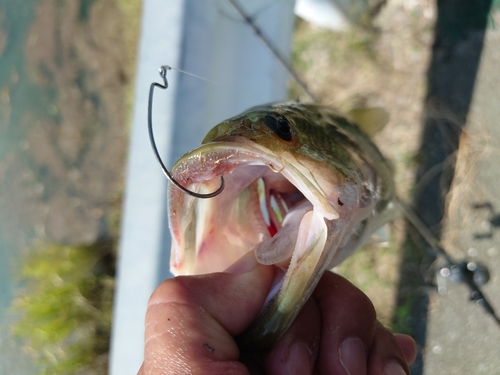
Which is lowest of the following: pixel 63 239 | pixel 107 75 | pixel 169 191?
pixel 63 239

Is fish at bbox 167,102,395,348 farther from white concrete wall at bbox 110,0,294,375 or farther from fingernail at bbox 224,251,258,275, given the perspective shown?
white concrete wall at bbox 110,0,294,375

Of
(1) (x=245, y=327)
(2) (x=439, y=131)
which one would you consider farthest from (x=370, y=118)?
(1) (x=245, y=327)

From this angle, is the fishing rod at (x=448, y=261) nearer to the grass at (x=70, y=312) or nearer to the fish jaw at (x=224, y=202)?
the fish jaw at (x=224, y=202)

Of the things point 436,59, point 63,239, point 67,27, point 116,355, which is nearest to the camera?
point 116,355

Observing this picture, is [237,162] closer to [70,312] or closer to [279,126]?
[279,126]

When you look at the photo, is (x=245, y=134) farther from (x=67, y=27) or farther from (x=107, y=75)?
(x=67, y=27)

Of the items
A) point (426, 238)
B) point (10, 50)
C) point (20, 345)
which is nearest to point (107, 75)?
point (10, 50)

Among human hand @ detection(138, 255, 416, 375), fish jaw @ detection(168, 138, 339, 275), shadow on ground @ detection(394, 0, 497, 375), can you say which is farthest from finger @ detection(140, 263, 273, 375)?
shadow on ground @ detection(394, 0, 497, 375)
